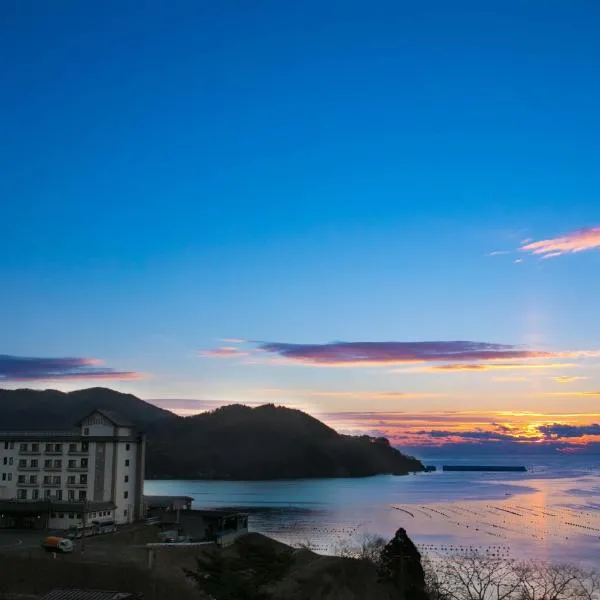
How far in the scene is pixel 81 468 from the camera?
7325cm

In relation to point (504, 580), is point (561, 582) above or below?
above

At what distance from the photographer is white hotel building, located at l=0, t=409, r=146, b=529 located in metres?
72.1

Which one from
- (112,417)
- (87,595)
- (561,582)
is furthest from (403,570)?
(112,417)

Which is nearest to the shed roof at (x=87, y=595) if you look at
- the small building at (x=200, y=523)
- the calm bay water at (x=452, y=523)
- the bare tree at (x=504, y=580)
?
the bare tree at (x=504, y=580)

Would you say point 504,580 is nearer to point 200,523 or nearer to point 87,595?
point 200,523

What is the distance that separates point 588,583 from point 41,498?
196 feet

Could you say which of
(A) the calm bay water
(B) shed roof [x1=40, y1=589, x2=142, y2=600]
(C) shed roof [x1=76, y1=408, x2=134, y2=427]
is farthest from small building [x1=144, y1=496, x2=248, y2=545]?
(B) shed roof [x1=40, y1=589, x2=142, y2=600]

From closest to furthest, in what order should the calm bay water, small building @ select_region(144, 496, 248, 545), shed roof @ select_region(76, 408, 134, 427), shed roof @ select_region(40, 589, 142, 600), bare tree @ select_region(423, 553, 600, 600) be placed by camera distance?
shed roof @ select_region(40, 589, 142, 600) < bare tree @ select_region(423, 553, 600, 600) < small building @ select_region(144, 496, 248, 545) < shed roof @ select_region(76, 408, 134, 427) < the calm bay water

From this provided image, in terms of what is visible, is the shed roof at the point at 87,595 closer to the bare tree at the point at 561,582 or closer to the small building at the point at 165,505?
the bare tree at the point at 561,582

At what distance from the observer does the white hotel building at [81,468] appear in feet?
237

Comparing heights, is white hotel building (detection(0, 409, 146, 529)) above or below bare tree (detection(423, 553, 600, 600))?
above

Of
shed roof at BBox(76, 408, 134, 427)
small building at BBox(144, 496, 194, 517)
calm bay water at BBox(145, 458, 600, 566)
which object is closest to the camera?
shed roof at BBox(76, 408, 134, 427)

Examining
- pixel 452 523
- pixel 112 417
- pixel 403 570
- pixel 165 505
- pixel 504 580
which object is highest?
pixel 112 417

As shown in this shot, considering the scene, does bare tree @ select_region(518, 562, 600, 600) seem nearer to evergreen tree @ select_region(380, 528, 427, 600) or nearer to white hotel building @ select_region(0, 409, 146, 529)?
evergreen tree @ select_region(380, 528, 427, 600)
